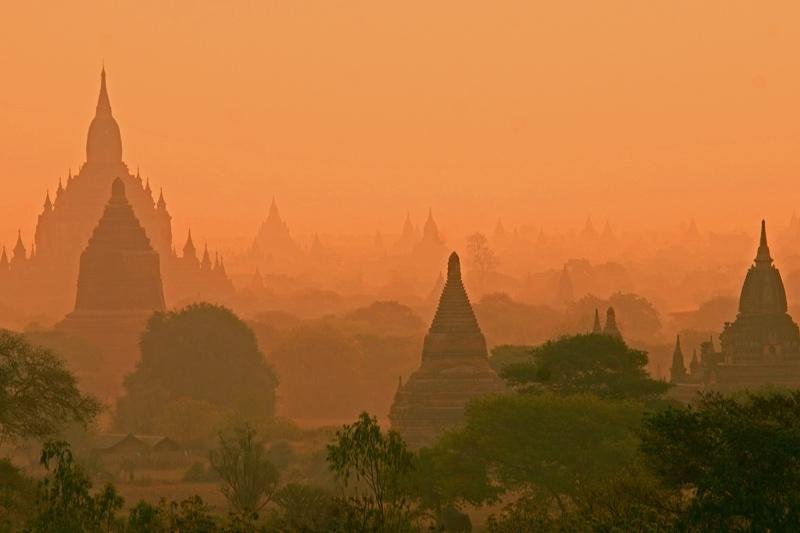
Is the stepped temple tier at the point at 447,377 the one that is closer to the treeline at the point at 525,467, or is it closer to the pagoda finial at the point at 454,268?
the pagoda finial at the point at 454,268

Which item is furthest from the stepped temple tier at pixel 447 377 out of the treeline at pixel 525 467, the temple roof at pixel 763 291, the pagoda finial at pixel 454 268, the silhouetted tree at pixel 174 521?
the silhouetted tree at pixel 174 521

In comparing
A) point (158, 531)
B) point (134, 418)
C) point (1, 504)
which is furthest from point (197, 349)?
point (158, 531)

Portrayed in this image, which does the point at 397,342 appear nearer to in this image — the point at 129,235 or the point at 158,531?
the point at 129,235

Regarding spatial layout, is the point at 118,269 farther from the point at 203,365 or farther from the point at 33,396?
the point at 33,396

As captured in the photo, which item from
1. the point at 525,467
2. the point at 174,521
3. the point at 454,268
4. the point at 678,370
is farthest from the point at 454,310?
the point at 174,521

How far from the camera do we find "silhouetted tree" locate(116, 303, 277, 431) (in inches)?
5044

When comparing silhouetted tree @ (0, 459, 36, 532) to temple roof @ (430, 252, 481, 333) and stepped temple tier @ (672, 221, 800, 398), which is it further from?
stepped temple tier @ (672, 221, 800, 398)

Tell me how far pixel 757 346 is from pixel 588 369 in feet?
108

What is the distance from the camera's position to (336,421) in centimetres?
14225

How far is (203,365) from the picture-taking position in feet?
430

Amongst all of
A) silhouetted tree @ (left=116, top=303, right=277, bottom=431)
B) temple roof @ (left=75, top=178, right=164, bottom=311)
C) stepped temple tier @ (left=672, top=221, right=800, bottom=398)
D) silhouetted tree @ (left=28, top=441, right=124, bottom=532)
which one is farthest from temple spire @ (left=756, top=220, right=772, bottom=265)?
silhouetted tree @ (left=28, top=441, right=124, bottom=532)

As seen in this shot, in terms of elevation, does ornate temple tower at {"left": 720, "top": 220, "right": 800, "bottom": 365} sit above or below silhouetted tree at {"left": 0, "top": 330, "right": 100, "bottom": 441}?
above

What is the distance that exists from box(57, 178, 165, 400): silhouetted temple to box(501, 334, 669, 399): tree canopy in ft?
240

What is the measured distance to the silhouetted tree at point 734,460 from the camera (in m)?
47.0
